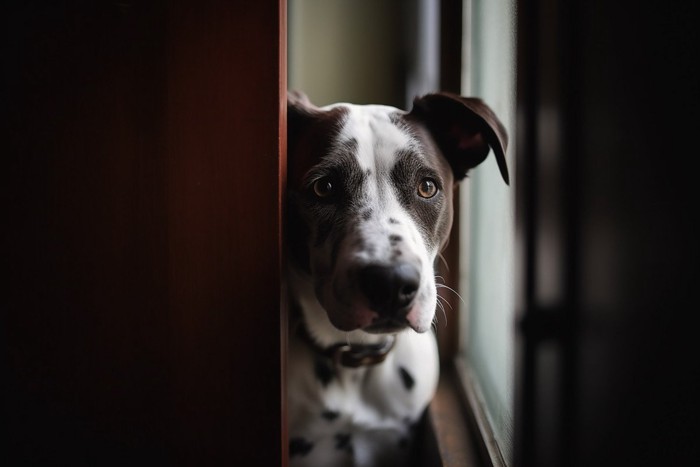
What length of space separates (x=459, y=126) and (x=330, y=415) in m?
0.89

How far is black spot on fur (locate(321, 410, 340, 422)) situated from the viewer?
144 cm

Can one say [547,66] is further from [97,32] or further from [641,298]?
[97,32]

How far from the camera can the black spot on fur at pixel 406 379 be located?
1528 mm

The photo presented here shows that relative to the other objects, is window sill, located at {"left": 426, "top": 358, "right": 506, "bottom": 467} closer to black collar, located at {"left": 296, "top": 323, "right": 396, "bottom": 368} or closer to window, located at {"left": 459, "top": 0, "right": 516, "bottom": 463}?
window, located at {"left": 459, "top": 0, "right": 516, "bottom": 463}

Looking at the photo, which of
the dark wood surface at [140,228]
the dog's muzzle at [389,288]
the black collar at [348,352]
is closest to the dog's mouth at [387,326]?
the dog's muzzle at [389,288]

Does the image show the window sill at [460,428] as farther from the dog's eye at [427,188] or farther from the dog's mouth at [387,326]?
the dog's eye at [427,188]

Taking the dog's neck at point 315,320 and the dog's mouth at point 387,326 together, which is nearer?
the dog's mouth at point 387,326

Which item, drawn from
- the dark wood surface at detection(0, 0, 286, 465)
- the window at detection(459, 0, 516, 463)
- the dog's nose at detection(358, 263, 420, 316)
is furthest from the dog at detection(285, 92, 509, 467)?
the dark wood surface at detection(0, 0, 286, 465)

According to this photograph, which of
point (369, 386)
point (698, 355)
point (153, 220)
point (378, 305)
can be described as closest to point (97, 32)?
point (153, 220)

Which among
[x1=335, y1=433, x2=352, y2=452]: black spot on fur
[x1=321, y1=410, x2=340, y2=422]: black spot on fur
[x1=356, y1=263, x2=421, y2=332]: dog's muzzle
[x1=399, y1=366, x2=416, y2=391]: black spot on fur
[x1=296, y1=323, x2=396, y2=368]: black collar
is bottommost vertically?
[x1=335, y1=433, x2=352, y2=452]: black spot on fur

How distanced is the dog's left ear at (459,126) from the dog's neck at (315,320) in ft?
1.77

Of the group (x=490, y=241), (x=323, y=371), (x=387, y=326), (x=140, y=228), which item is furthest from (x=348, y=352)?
(x=140, y=228)

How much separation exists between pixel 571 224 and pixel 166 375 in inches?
29.9

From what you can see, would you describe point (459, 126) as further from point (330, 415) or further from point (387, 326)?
point (330, 415)
